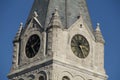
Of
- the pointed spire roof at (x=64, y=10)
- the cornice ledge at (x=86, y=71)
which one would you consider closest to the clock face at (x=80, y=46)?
the cornice ledge at (x=86, y=71)

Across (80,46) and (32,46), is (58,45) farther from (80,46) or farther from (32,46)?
(32,46)

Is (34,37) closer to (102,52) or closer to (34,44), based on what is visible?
(34,44)

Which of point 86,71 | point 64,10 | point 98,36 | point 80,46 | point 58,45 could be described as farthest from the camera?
point 98,36

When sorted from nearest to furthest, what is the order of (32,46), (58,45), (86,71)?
(58,45) → (86,71) → (32,46)

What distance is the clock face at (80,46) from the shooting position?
72.7 m

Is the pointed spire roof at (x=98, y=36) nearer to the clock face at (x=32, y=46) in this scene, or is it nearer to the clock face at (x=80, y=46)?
the clock face at (x=80, y=46)

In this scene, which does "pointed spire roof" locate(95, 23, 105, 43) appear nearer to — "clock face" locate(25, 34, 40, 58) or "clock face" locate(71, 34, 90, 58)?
"clock face" locate(71, 34, 90, 58)

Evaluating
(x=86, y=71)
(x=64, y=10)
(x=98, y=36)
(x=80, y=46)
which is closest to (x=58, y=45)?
(x=80, y=46)

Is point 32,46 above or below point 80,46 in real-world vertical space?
above

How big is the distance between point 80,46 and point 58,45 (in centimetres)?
252

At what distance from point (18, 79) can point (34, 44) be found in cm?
381

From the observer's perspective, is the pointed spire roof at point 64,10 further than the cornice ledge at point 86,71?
Yes

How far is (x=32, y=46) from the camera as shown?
7344cm

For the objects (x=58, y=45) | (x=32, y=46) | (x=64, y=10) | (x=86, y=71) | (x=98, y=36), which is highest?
(x=64, y=10)
